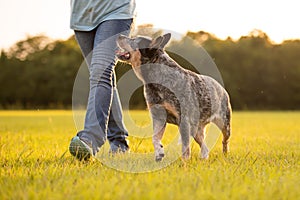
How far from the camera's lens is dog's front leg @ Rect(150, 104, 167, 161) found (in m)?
5.35

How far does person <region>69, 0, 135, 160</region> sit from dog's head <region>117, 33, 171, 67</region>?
128 millimetres

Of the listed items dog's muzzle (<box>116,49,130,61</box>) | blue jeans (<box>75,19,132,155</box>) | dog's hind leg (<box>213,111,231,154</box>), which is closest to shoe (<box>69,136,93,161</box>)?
blue jeans (<box>75,19,132,155</box>)

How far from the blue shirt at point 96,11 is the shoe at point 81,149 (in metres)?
1.31

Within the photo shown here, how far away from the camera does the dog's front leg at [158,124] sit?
17.5 ft

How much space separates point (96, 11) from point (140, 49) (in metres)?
0.63

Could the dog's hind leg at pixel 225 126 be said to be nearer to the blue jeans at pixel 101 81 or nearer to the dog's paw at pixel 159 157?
the dog's paw at pixel 159 157

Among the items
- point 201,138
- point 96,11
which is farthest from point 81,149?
point 201,138

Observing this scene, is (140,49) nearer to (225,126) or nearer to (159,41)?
(159,41)

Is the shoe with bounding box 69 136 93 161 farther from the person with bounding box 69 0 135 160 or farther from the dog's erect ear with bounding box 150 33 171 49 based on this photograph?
the dog's erect ear with bounding box 150 33 171 49

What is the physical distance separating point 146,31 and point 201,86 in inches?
58.5

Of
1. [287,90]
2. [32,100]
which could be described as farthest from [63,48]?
[287,90]

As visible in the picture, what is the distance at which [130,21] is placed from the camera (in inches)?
215

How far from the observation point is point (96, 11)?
5.37 metres

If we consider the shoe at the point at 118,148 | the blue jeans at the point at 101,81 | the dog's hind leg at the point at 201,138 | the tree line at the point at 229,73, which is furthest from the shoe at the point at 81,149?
the tree line at the point at 229,73
